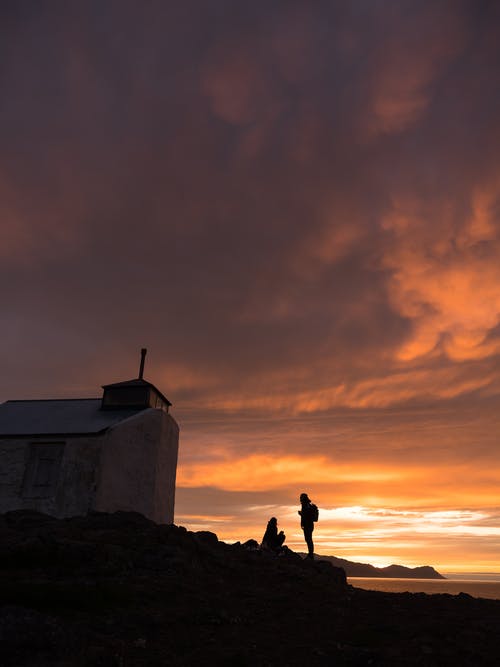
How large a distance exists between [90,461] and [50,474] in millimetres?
2457

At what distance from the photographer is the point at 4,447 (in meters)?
27.2

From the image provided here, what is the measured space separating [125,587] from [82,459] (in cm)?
1470

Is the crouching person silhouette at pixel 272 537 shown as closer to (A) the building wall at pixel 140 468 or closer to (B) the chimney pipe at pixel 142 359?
(A) the building wall at pixel 140 468

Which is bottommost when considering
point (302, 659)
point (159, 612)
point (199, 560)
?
point (302, 659)

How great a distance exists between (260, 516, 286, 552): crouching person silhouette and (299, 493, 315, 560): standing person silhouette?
5.05 ft

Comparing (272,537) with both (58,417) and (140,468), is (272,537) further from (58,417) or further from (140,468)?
(58,417)

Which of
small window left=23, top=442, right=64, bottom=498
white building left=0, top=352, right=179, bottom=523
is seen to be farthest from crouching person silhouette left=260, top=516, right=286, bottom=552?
small window left=23, top=442, right=64, bottom=498

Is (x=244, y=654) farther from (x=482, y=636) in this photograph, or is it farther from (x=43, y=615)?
(x=482, y=636)

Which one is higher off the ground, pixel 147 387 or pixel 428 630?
pixel 147 387

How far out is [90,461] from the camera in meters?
25.8

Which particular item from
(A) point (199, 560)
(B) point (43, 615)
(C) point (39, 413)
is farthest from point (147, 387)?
(B) point (43, 615)

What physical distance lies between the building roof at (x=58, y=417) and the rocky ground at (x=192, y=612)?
9.94 metres

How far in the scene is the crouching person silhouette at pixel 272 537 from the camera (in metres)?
23.5

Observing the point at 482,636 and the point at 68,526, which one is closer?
the point at 482,636
